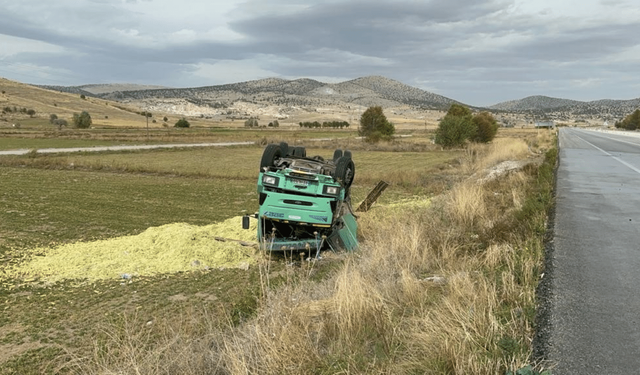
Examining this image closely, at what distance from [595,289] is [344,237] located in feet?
18.8

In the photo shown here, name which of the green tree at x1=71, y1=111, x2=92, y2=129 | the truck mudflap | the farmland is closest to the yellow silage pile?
the farmland

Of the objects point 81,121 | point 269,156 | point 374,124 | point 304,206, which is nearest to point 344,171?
point 304,206

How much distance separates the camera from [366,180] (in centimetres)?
2723

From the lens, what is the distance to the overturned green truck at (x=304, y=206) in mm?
9570

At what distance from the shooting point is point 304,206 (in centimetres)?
964

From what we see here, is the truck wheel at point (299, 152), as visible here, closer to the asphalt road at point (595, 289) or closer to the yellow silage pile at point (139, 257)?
the yellow silage pile at point (139, 257)

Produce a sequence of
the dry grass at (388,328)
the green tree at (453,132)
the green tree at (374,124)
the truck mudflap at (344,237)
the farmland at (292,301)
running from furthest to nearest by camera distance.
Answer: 1. the green tree at (374,124)
2. the green tree at (453,132)
3. the truck mudflap at (344,237)
4. the farmland at (292,301)
5. the dry grass at (388,328)

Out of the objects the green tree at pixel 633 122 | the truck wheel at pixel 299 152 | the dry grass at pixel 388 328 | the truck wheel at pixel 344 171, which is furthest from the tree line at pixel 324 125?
the dry grass at pixel 388 328

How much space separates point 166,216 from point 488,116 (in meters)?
78.7

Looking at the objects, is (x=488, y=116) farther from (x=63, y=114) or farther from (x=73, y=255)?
(x=63, y=114)

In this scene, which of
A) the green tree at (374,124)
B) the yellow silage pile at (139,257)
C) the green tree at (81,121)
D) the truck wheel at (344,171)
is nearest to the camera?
the yellow silage pile at (139,257)

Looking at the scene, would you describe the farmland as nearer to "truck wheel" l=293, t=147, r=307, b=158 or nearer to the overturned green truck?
the overturned green truck

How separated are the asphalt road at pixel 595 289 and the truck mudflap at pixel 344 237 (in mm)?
4119

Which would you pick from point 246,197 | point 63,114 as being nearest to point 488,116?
point 246,197
